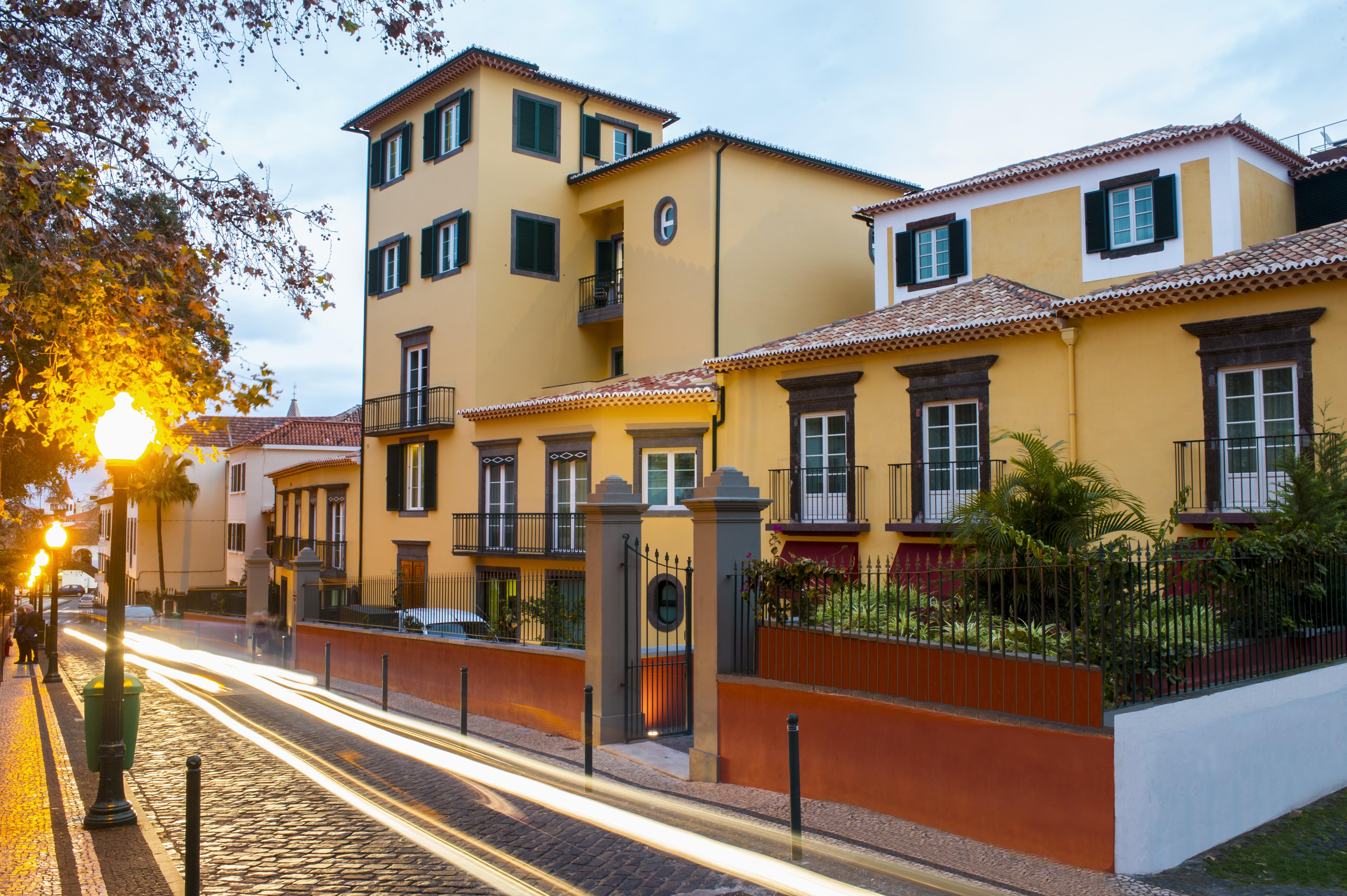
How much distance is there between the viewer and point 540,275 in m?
27.6

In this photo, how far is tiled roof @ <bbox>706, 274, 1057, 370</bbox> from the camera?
16.7 meters

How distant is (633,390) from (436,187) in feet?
33.3

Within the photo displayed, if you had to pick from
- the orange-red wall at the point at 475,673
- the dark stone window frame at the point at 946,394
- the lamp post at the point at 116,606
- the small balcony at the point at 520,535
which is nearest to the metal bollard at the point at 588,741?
the orange-red wall at the point at 475,673

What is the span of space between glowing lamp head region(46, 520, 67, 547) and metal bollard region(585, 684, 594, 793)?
14.3 meters

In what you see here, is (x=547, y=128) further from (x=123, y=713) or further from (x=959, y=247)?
(x=123, y=713)

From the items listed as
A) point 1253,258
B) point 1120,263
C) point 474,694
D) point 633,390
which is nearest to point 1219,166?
point 1120,263

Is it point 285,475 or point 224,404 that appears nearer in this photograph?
point 224,404

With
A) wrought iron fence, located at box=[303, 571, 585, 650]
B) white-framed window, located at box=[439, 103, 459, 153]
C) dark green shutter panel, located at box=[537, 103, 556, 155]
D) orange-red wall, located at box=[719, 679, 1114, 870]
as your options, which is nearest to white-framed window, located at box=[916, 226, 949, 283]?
wrought iron fence, located at box=[303, 571, 585, 650]

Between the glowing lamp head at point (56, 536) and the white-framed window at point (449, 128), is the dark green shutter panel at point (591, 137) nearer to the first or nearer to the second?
the white-framed window at point (449, 128)

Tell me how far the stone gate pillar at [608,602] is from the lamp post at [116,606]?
205 inches

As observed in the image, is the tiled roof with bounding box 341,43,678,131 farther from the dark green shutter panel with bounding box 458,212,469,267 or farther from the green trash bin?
the green trash bin

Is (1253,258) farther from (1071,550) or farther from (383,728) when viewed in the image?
(383,728)

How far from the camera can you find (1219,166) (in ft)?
58.3

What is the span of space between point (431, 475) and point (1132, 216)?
18.2 m
